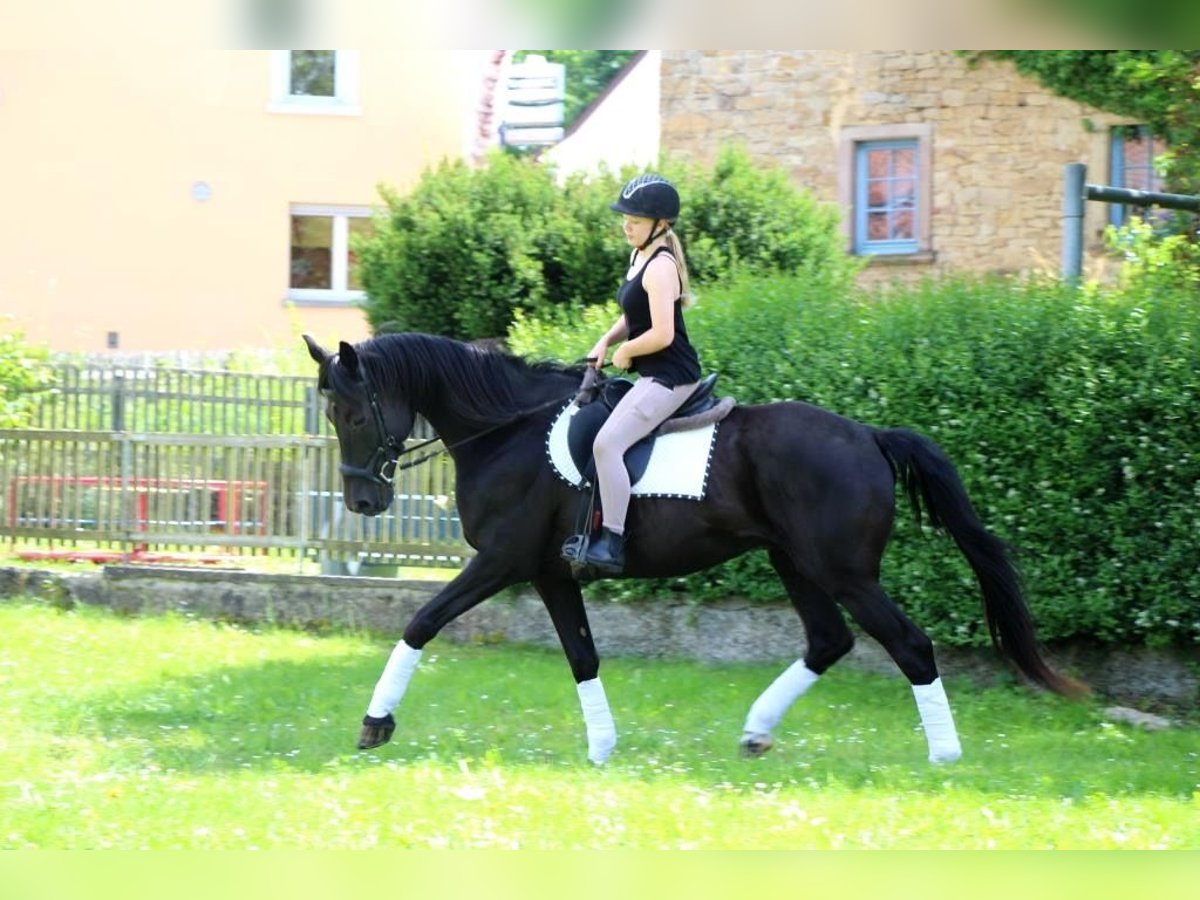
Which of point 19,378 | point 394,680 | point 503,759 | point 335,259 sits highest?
point 335,259

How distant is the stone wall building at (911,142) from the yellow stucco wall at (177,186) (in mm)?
6408

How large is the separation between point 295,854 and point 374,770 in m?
2.09

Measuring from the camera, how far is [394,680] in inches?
336

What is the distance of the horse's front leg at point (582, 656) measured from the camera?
8633 millimetres

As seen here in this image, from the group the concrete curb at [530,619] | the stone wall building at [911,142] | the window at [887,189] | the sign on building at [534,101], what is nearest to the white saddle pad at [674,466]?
the concrete curb at [530,619]

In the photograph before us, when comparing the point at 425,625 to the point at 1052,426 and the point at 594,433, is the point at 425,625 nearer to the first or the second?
the point at 594,433

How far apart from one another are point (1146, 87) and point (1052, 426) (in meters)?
4.16

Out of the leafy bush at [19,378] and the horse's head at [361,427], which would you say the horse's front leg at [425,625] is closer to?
the horse's head at [361,427]

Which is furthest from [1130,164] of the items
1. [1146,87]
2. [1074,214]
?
[1074,214]

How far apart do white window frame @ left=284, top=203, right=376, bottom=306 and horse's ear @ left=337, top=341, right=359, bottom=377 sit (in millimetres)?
20795

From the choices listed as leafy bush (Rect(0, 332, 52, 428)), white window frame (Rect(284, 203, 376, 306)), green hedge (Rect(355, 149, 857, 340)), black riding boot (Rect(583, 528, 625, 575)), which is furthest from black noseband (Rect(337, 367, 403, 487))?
white window frame (Rect(284, 203, 376, 306))

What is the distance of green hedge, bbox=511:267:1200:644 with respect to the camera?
1047 centimetres

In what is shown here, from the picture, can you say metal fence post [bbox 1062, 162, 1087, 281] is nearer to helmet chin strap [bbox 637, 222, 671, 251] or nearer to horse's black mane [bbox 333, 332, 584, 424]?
helmet chin strap [bbox 637, 222, 671, 251]

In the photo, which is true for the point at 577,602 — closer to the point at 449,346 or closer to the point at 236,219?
the point at 449,346
